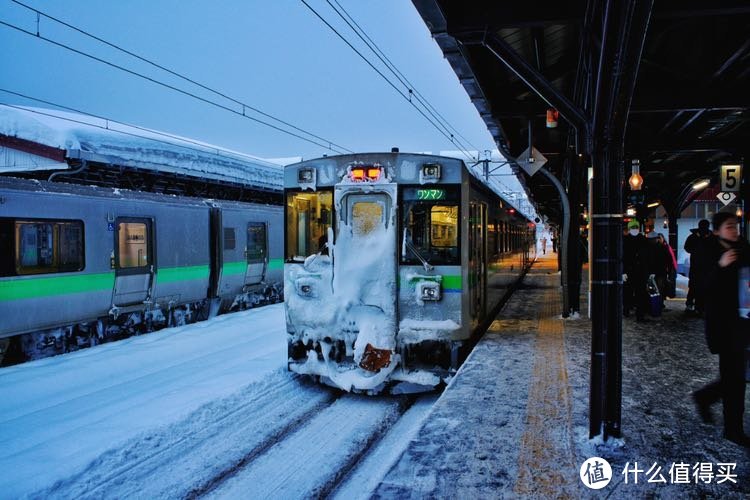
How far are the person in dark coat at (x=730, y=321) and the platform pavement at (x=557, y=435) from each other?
11.4 inches

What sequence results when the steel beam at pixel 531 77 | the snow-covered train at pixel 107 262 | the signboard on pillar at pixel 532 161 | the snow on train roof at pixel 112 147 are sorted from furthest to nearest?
1. the snow on train roof at pixel 112 147
2. the signboard on pillar at pixel 532 161
3. the snow-covered train at pixel 107 262
4. the steel beam at pixel 531 77

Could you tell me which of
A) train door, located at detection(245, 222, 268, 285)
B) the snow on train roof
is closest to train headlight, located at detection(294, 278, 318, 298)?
the snow on train roof

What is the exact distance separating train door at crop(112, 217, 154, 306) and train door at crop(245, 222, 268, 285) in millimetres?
3290

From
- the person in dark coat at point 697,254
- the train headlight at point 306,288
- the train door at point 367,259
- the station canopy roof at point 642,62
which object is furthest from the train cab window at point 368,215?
the person in dark coat at point 697,254

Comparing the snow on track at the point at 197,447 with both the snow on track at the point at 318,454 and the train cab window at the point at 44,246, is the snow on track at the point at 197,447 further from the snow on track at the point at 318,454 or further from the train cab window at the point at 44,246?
the train cab window at the point at 44,246

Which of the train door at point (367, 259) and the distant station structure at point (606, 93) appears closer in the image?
the distant station structure at point (606, 93)

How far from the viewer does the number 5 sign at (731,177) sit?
991cm

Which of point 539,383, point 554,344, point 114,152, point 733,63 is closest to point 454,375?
point 539,383

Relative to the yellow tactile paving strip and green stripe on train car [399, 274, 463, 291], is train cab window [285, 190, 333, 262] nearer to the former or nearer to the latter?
green stripe on train car [399, 274, 463, 291]

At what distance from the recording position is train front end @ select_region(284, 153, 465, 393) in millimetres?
6457

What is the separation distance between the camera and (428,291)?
648cm

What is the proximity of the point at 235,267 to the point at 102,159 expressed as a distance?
369 centimetres

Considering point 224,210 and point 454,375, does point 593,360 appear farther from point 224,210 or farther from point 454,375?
point 224,210

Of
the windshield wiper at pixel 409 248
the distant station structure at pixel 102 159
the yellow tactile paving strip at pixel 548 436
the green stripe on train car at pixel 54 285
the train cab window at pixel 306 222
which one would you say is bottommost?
the yellow tactile paving strip at pixel 548 436
